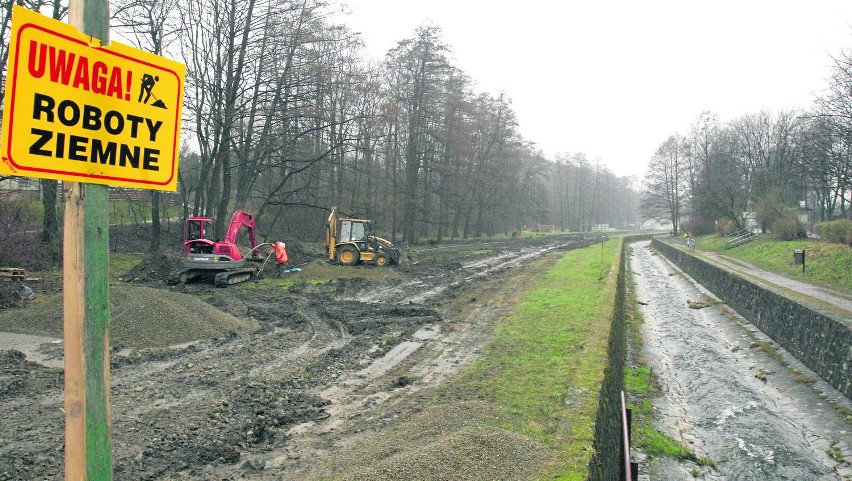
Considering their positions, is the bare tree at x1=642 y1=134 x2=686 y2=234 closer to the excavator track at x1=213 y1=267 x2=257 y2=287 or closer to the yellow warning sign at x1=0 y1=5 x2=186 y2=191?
the excavator track at x1=213 y1=267 x2=257 y2=287

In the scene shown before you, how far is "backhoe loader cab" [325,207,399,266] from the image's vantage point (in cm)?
2531

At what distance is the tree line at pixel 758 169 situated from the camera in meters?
22.9

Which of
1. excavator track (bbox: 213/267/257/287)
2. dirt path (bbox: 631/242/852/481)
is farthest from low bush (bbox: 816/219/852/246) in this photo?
excavator track (bbox: 213/267/257/287)

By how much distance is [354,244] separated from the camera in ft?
83.5

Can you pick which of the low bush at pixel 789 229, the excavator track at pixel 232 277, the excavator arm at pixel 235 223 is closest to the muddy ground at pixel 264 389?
the excavator track at pixel 232 277

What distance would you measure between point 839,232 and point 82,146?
3046cm

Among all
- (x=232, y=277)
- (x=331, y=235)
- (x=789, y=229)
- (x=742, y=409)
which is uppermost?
(x=789, y=229)

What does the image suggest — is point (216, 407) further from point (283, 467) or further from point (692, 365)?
point (692, 365)

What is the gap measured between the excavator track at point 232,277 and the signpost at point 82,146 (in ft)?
56.5

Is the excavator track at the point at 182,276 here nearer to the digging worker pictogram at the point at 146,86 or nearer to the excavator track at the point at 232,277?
the excavator track at the point at 232,277

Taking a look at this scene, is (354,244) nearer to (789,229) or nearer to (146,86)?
(146,86)

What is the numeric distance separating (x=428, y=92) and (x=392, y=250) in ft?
55.8

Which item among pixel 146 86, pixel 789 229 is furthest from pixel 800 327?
pixel 789 229

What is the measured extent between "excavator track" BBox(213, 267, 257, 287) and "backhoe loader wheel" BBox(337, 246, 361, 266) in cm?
521
